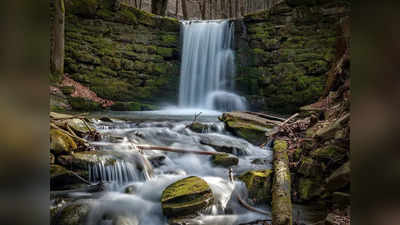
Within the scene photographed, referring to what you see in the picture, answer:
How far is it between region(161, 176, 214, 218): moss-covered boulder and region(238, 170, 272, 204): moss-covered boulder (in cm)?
59

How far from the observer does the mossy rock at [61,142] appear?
3705mm

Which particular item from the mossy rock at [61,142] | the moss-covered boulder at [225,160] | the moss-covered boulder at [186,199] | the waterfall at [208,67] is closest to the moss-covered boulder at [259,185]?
the moss-covered boulder at [186,199]

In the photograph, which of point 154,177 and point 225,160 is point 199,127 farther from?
point 154,177

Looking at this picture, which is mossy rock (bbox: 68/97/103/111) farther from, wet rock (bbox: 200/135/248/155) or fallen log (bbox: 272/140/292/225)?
fallen log (bbox: 272/140/292/225)

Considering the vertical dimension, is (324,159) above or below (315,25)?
below

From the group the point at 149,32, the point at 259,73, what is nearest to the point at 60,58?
the point at 149,32

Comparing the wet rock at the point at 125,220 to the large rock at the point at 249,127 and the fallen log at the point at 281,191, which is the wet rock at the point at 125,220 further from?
the large rock at the point at 249,127

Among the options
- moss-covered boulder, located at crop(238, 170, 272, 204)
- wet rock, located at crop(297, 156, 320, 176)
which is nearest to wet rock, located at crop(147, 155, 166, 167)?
moss-covered boulder, located at crop(238, 170, 272, 204)

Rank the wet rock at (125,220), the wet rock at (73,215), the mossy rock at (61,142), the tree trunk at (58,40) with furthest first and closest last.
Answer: the tree trunk at (58,40), the mossy rock at (61,142), the wet rock at (125,220), the wet rock at (73,215)

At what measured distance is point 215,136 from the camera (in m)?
6.14

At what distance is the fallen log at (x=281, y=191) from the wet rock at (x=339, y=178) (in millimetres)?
478

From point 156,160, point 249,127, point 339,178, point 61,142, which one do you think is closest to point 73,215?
point 61,142

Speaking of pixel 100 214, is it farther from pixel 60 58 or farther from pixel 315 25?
pixel 315 25
